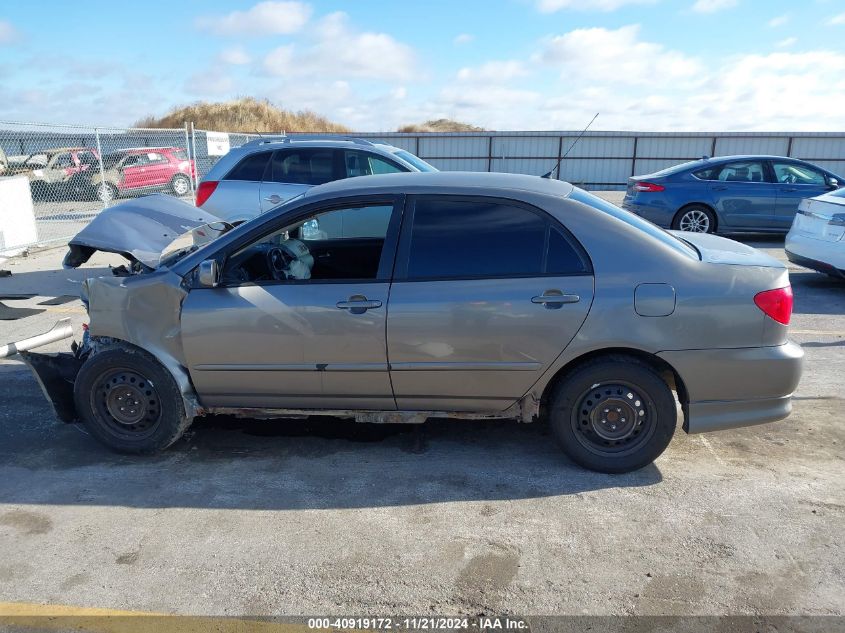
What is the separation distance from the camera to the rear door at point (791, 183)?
1130 cm

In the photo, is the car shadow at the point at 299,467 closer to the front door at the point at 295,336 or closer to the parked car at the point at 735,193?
the front door at the point at 295,336

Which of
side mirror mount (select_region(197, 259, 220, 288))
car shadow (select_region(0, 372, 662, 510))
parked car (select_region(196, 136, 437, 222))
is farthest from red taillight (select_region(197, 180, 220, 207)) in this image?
side mirror mount (select_region(197, 259, 220, 288))

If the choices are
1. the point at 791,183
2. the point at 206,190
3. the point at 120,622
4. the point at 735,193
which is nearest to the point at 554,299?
the point at 120,622

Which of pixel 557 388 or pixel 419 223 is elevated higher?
pixel 419 223

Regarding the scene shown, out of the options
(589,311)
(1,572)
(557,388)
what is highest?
(589,311)

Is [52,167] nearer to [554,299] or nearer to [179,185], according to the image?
[179,185]

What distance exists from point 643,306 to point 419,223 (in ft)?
4.38

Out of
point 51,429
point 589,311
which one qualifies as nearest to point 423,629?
point 589,311

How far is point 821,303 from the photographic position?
7672 mm

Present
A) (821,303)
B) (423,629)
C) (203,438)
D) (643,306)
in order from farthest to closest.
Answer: (821,303) → (203,438) → (643,306) → (423,629)

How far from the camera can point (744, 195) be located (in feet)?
37.2

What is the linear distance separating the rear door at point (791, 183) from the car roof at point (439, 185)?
30.4ft

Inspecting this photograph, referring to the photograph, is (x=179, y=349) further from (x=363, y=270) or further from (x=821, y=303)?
(x=821, y=303)

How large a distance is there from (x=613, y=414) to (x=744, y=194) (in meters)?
9.45
